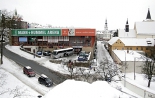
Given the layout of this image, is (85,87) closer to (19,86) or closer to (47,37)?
(19,86)

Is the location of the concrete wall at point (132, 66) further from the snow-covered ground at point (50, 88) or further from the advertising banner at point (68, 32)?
the advertising banner at point (68, 32)

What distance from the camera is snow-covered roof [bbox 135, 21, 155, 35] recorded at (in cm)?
6531

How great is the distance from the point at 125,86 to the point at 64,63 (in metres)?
10.9

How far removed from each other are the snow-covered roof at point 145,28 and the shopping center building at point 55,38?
2973cm

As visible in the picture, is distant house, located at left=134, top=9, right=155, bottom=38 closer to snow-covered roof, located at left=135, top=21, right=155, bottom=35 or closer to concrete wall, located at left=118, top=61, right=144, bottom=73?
snow-covered roof, located at left=135, top=21, right=155, bottom=35

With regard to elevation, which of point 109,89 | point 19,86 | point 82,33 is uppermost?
point 82,33

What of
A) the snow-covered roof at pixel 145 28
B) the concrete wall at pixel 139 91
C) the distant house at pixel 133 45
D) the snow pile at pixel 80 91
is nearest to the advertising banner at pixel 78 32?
the distant house at pixel 133 45

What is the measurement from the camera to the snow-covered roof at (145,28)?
6531 cm

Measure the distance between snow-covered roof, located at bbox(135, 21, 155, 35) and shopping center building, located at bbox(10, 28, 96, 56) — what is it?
29.7 m

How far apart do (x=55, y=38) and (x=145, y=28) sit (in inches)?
1488

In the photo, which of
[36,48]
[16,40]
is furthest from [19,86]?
[16,40]

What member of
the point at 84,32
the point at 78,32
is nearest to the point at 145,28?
the point at 84,32

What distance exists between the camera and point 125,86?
2506 cm

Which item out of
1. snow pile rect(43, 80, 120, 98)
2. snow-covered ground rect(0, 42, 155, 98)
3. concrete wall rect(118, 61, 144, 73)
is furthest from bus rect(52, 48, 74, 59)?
snow pile rect(43, 80, 120, 98)
